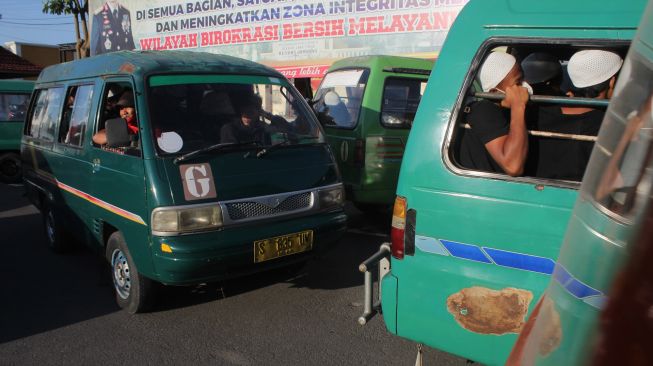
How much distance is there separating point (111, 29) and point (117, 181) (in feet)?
57.9

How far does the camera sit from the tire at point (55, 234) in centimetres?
564

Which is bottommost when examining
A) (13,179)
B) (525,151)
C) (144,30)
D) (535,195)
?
(13,179)

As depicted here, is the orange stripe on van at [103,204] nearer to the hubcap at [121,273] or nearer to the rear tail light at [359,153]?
the hubcap at [121,273]

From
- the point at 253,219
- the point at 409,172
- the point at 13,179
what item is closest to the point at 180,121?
the point at 253,219

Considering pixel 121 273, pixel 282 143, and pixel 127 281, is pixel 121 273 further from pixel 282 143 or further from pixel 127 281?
pixel 282 143

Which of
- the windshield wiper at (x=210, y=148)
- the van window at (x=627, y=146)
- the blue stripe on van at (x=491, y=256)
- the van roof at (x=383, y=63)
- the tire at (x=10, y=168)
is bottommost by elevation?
the tire at (x=10, y=168)

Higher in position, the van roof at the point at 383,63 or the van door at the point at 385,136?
the van roof at the point at 383,63

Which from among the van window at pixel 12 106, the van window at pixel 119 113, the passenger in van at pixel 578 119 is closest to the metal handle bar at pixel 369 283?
the passenger in van at pixel 578 119

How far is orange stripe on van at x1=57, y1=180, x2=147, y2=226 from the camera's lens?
3.79m

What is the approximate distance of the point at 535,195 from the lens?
2.20 meters

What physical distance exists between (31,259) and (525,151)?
5392mm

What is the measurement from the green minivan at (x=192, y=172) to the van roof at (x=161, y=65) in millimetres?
13

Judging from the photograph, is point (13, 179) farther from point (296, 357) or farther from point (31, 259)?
point (296, 357)

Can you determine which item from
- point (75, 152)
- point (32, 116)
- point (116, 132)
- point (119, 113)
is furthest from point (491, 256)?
point (32, 116)
